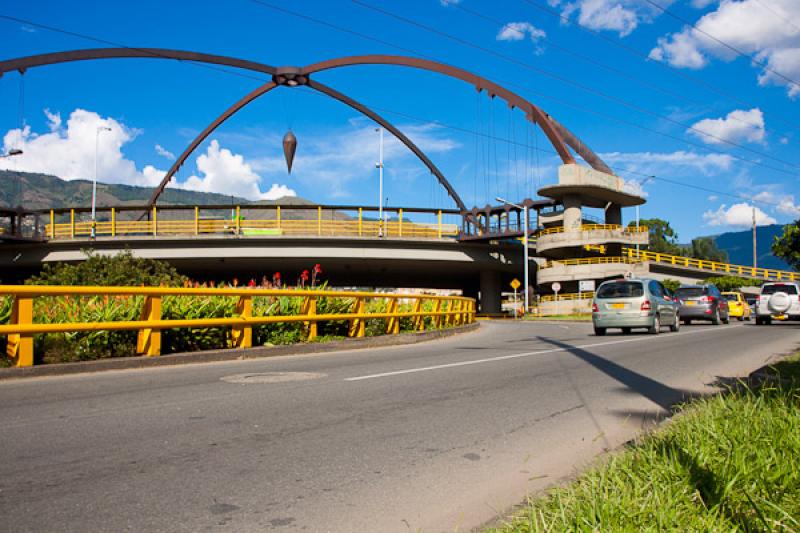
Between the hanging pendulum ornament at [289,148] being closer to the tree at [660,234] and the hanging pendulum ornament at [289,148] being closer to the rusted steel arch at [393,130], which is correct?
the rusted steel arch at [393,130]

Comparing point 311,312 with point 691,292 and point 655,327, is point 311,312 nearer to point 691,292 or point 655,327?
point 655,327

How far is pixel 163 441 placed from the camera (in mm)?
5336

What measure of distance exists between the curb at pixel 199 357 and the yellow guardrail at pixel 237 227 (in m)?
34.9

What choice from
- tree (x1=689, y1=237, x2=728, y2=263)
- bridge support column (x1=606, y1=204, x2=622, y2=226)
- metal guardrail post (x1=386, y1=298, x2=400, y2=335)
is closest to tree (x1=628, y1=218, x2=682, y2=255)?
tree (x1=689, y1=237, x2=728, y2=263)

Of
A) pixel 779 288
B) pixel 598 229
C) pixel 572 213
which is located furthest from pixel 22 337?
pixel 598 229

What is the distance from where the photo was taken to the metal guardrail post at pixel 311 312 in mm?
14500

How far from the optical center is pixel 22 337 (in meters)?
9.01

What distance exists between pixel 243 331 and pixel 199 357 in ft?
4.63

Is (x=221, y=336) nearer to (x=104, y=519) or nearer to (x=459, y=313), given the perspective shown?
(x=104, y=519)

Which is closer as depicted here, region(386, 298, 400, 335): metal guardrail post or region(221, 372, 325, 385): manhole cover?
region(221, 372, 325, 385): manhole cover

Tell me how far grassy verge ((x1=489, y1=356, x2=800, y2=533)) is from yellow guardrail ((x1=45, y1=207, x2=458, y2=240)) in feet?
152

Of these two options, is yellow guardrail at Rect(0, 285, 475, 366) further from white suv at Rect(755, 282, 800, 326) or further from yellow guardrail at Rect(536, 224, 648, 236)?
yellow guardrail at Rect(536, 224, 648, 236)

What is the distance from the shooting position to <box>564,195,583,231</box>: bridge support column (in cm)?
6166

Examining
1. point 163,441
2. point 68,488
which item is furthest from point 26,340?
point 68,488
